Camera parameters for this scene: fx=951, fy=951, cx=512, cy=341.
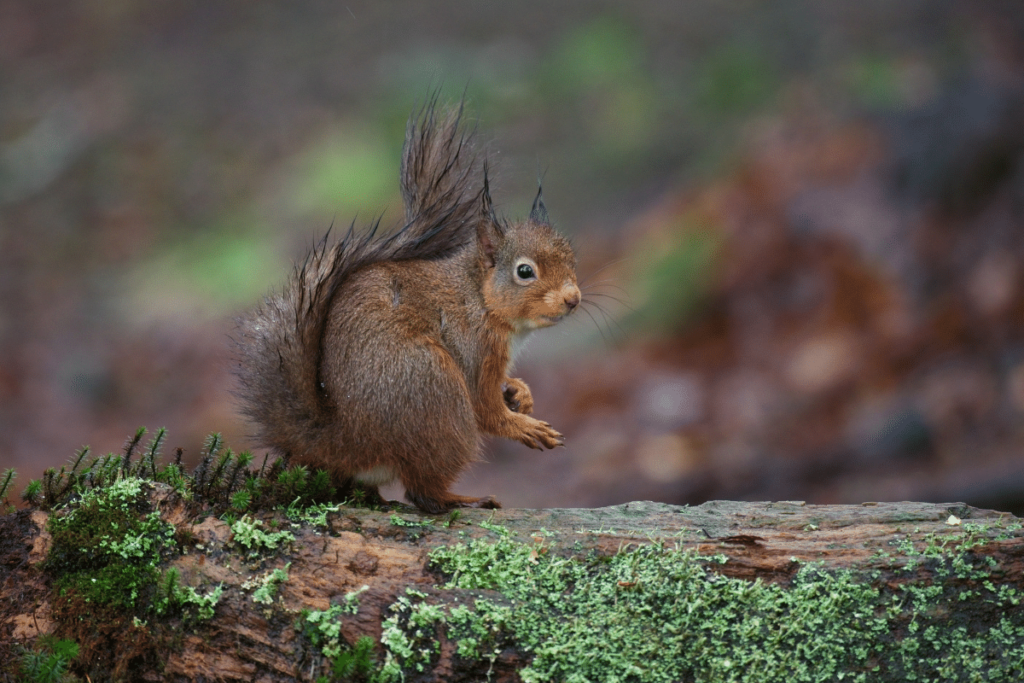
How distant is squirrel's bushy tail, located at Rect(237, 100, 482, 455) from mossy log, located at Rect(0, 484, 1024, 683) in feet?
1.27

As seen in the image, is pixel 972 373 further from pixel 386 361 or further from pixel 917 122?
pixel 386 361

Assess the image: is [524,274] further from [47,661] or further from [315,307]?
[47,661]

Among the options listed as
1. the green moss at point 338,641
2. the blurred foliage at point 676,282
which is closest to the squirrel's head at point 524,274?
the green moss at point 338,641

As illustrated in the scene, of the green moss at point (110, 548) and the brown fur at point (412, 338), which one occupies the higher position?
the brown fur at point (412, 338)

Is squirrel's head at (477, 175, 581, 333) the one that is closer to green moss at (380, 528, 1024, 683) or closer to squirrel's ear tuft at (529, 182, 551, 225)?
squirrel's ear tuft at (529, 182, 551, 225)

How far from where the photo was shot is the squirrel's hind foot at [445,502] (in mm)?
3160

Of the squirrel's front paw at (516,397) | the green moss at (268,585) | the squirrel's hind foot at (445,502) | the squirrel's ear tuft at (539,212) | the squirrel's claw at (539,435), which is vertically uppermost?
the squirrel's ear tuft at (539,212)

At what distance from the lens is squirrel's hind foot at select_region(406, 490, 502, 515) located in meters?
3.16

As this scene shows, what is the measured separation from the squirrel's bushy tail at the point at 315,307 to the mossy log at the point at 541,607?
0.39 metres

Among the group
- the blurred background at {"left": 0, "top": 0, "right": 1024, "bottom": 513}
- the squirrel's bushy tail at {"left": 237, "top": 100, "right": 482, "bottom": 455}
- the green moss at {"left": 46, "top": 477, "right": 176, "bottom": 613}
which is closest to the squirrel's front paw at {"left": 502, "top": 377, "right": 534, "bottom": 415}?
the squirrel's bushy tail at {"left": 237, "top": 100, "right": 482, "bottom": 455}

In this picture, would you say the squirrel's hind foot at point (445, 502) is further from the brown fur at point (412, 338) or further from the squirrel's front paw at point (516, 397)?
the squirrel's front paw at point (516, 397)

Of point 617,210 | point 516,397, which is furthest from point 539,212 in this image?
point 617,210

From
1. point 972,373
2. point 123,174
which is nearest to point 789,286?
point 972,373

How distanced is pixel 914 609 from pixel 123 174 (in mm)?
9236
